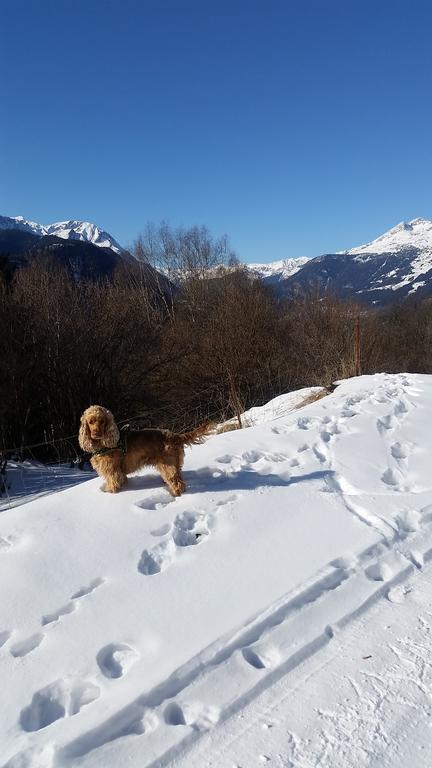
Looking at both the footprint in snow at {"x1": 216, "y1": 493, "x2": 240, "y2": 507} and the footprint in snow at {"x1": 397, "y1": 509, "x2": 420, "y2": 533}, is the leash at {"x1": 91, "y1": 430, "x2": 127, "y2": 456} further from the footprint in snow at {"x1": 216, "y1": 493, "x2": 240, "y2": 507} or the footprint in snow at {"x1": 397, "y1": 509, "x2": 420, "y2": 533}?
the footprint in snow at {"x1": 397, "y1": 509, "x2": 420, "y2": 533}

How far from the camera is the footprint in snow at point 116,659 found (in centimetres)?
270

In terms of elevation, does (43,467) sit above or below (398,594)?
above

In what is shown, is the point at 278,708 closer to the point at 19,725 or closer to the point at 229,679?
the point at 229,679

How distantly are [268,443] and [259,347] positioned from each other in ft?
50.3

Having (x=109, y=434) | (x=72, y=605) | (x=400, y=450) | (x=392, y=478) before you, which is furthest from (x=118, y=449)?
(x=400, y=450)

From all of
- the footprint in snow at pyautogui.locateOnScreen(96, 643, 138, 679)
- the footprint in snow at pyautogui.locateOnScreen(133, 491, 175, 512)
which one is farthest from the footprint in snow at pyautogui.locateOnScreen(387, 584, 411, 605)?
the footprint in snow at pyautogui.locateOnScreen(133, 491, 175, 512)

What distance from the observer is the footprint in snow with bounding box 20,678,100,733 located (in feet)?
7.83

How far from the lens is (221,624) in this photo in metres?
3.02

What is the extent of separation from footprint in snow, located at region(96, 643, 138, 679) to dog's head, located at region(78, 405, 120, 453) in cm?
203

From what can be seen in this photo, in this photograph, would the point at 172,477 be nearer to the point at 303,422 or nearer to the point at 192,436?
the point at 192,436

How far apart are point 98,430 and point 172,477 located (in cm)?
85

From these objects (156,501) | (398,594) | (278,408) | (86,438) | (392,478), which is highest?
(86,438)

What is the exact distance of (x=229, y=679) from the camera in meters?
2.61

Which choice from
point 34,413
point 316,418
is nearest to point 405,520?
point 316,418
